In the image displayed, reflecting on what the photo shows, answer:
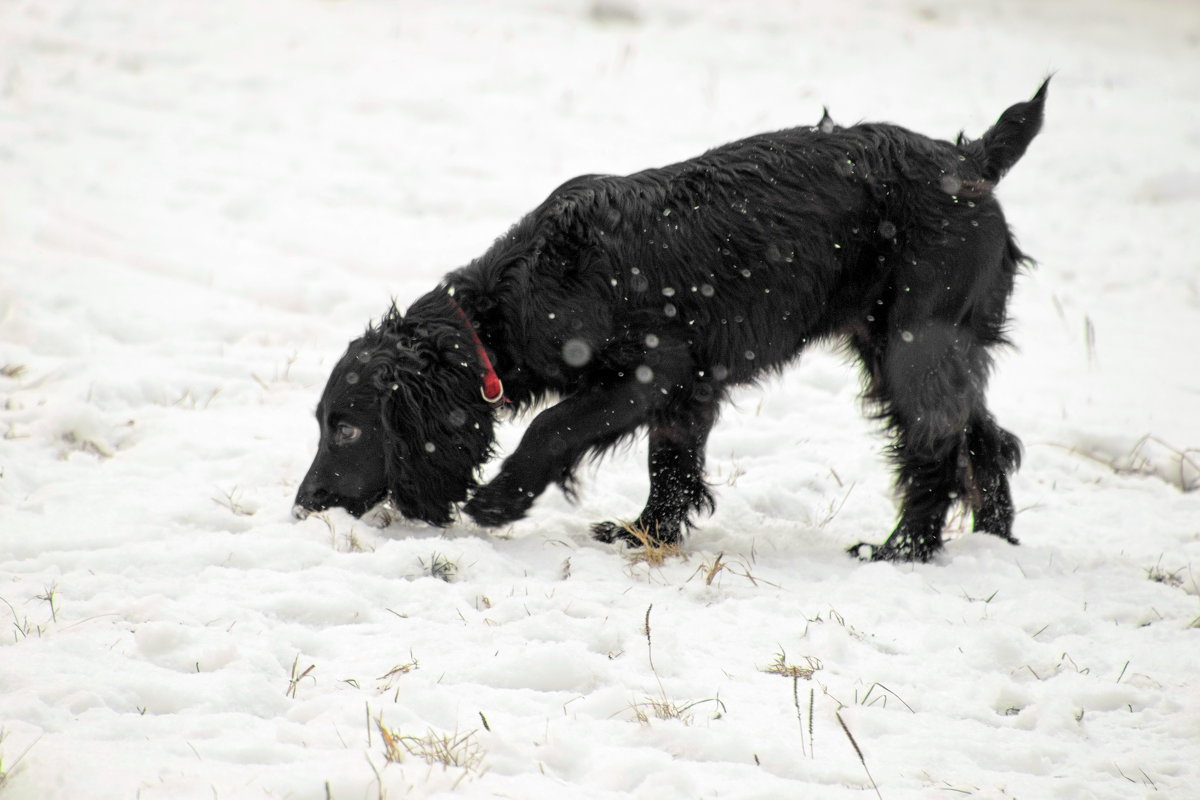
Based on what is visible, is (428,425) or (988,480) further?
(988,480)

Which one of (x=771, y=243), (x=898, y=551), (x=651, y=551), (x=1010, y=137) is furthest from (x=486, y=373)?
(x=1010, y=137)

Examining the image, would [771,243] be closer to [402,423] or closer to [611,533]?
[611,533]

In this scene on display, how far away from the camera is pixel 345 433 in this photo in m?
3.52

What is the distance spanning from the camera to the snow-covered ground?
217 centimetres

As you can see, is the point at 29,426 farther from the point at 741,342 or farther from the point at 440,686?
the point at 741,342

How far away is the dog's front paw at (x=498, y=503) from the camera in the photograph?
3.47 m

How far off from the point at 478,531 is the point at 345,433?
61cm

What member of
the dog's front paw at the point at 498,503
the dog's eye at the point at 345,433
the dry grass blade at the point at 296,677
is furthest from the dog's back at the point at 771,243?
the dry grass blade at the point at 296,677

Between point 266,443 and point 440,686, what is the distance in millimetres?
2117

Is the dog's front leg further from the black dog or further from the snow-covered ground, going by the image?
the snow-covered ground

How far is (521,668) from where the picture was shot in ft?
8.03

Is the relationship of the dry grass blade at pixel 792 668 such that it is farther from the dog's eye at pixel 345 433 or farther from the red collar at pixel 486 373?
the dog's eye at pixel 345 433

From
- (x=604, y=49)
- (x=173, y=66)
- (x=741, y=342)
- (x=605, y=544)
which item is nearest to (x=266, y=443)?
(x=605, y=544)

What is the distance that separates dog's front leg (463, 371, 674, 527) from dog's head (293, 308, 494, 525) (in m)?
0.17
